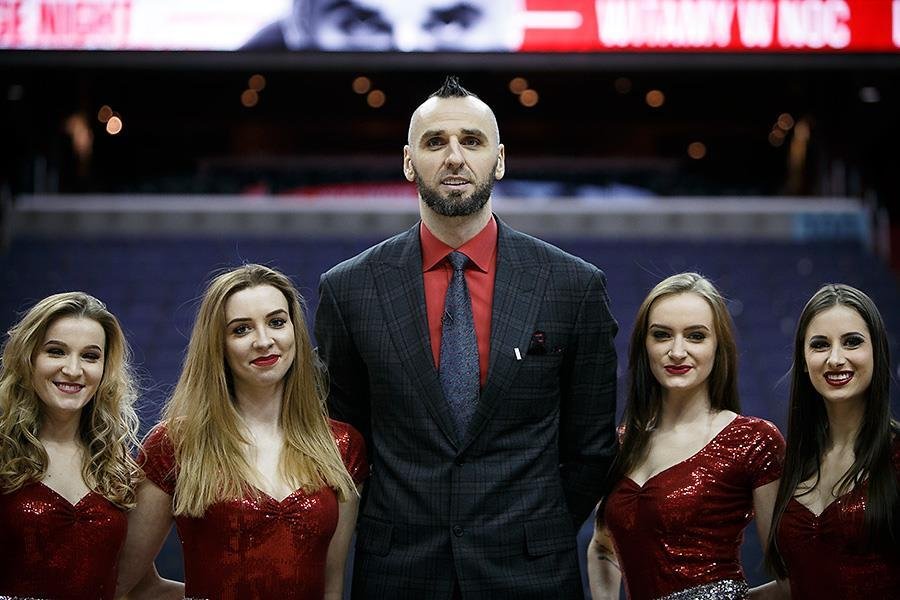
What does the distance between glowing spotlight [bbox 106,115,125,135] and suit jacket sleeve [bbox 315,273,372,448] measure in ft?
32.9

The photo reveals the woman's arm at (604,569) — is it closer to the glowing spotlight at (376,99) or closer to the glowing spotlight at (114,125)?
the glowing spotlight at (376,99)

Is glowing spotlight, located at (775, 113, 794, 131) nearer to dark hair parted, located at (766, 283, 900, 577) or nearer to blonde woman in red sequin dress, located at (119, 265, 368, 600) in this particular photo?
dark hair parted, located at (766, 283, 900, 577)

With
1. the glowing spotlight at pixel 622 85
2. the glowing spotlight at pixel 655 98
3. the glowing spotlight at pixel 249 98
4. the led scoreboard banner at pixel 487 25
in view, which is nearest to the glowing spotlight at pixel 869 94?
the led scoreboard banner at pixel 487 25

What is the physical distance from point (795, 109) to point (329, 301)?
10287 millimetres

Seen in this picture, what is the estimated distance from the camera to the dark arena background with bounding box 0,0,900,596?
325 inches

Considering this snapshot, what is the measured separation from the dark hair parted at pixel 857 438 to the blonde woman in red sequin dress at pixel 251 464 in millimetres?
890

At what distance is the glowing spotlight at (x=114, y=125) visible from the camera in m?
11.5

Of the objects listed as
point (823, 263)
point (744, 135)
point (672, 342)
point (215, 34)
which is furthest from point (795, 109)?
point (672, 342)

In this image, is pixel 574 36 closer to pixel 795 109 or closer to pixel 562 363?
pixel 795 109

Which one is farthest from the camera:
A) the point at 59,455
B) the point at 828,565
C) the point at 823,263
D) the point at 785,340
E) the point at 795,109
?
the point at 795,109

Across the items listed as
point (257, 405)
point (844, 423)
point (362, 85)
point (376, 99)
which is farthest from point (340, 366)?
point (376, 99)

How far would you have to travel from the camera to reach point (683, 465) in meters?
2.23

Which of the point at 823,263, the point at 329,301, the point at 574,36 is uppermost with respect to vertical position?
the point at 574,36

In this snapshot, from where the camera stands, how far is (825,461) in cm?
216
